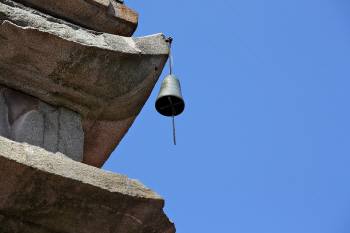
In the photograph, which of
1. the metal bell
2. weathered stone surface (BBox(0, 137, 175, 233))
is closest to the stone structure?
weathered stone surface (BBox(0, 137, 175, 233))

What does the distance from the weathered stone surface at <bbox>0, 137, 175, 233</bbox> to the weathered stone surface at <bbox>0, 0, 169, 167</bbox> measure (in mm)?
862

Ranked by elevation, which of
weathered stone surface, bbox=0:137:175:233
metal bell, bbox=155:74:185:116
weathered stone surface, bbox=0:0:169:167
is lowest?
weathered stone surface, bbox=0:137:175:233

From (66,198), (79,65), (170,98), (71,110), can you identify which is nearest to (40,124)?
(71,110)

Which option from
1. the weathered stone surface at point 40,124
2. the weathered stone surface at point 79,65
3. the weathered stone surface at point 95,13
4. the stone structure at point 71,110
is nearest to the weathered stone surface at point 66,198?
the stone structure at point 71,110

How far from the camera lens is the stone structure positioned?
2.70 metres

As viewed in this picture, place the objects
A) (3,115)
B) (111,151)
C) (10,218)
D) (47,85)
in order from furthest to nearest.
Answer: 1. (111,151)
2. (47,85)
3. (3,115)
4. (10,218)

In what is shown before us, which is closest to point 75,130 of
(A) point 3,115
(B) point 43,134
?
(B) point 43,134

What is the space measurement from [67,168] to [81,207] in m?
0.21

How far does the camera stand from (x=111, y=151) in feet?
13.7

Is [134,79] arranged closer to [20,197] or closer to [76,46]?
[76,46]

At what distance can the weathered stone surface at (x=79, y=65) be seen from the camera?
3.40 m

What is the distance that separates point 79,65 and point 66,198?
1104mm

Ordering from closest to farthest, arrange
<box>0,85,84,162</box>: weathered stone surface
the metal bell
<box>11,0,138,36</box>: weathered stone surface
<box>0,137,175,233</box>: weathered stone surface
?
<box>0,137,175,233</box>: weathered stone surface
<box>0,85,84,162</box>: weathered stone surface
<box>11,0,138,36</box>: weathered stone surface
the metal bell

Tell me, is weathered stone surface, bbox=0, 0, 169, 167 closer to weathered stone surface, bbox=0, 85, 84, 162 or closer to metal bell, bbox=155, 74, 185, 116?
weathered stone surface, bbox=0, 85, 84, 162
